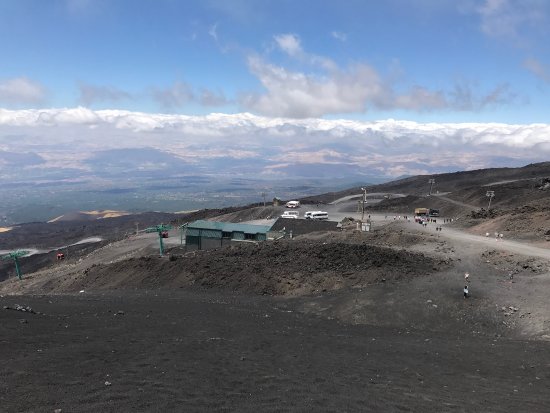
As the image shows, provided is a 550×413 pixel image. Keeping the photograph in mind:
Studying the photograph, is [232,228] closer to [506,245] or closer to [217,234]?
[217,234]

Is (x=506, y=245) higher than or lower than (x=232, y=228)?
lower

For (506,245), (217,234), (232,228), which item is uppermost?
(232,228)

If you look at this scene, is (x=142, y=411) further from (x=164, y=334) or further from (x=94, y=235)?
(x=94, y=235)

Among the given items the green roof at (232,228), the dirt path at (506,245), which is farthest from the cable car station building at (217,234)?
the dirt path at (506,245)

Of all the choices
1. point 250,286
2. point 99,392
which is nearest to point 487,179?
point 250,286

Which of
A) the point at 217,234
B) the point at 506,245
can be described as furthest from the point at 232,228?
the point at 506,245

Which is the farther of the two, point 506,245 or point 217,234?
point 217,234

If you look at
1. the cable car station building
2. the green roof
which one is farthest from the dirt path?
the cable car station building

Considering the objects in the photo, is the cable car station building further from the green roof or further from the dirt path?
the dirt path

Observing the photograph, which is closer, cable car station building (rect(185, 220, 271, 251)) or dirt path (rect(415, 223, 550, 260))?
dirt path (rect(415, 223, 550, 260))

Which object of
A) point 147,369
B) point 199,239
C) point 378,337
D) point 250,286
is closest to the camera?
point 147,369

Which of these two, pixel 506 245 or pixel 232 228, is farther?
pixel 232 228
